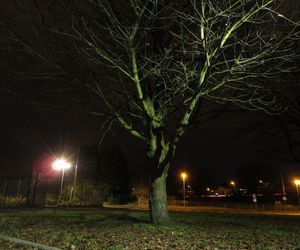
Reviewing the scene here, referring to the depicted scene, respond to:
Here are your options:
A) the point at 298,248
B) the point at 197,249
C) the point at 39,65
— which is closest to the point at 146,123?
the point at 39,65

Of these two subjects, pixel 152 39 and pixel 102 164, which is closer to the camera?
pixel 152 39

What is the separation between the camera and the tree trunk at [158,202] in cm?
909

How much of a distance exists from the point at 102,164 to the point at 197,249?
36822mm

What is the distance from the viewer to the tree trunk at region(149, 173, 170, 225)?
9.09m

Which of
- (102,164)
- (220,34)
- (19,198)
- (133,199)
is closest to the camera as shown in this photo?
(220,34)

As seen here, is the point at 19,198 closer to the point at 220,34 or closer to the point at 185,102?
the point at 185,102

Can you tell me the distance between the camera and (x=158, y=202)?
9203 mm

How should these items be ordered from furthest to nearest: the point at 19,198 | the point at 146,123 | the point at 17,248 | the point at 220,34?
the point at 19,198 < the point at 146,123 < the point at 220,34 < the point at 17,248

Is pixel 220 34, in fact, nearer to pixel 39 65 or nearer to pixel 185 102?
pixel 185 102

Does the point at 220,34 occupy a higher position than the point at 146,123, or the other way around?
the point at 220,34

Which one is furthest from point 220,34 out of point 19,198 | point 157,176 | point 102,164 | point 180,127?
point 102,164

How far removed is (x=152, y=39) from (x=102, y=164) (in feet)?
110

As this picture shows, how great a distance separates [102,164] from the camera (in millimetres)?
41688

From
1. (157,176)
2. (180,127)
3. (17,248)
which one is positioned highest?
(180,127)
